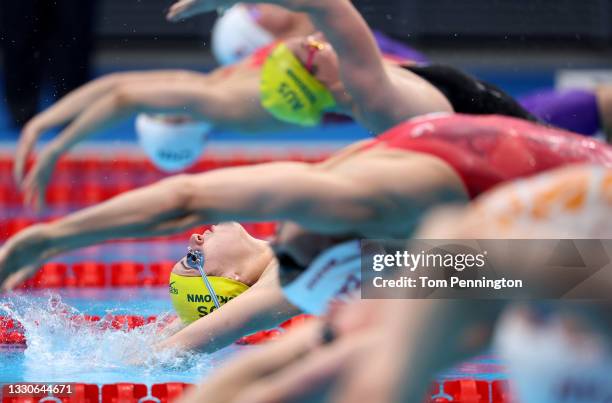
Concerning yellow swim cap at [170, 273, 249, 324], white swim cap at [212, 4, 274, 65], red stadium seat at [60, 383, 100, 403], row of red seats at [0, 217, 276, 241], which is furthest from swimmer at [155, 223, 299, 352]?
row of red seats at [0, 217, 276, 241]

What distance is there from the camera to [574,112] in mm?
3508

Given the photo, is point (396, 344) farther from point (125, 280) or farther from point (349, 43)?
point (125, 280)

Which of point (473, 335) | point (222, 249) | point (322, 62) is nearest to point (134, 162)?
point (222, 249)

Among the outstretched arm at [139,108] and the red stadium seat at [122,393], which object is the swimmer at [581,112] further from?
the red stadium seat at [122,393]

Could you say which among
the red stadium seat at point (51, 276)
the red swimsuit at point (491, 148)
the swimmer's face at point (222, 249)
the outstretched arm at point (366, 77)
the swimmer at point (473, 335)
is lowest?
the swimmer at point (473, 335)

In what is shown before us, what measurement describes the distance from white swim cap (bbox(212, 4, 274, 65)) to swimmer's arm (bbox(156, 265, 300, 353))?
3.47ft

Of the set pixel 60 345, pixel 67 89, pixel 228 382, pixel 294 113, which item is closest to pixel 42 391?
pixel 60 345

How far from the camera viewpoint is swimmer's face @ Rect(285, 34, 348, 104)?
305 centimetres

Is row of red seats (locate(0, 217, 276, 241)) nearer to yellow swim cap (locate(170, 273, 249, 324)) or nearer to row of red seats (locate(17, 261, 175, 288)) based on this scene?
row of red seats (locate(17, 261, 175, 288))

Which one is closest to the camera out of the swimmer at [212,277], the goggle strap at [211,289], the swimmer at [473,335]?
the swimmer at [473,335]

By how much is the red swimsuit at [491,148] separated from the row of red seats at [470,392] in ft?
3.70

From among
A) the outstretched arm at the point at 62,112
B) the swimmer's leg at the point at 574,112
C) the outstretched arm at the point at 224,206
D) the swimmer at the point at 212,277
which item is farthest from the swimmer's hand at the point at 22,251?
the swimmer's leg at the point at 574,112

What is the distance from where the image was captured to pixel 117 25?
9.27 m

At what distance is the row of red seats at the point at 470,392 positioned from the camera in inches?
107
